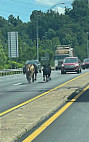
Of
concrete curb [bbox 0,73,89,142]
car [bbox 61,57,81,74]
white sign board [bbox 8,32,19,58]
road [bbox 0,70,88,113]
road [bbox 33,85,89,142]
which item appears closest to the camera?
road [bbox 33,85,89,142]

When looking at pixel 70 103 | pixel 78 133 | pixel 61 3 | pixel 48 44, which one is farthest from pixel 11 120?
pixel 48 44

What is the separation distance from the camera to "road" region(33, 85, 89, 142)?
31.7ft

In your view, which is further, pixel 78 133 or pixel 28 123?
pixel 28 123

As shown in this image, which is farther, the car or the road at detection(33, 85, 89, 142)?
the car

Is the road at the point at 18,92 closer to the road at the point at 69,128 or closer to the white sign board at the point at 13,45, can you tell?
the road at the point at 69,128

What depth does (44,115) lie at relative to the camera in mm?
12789

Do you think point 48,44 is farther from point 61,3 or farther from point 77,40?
point 61,3

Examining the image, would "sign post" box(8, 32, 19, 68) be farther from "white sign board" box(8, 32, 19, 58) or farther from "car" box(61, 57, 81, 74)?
"car" box(61, 57, 81, 74)

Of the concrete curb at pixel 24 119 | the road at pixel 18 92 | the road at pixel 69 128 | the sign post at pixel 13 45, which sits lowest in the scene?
the road at pixel 18 92

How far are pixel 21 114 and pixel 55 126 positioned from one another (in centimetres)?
194

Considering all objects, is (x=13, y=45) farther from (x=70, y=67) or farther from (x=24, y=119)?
(x=24, y=119)

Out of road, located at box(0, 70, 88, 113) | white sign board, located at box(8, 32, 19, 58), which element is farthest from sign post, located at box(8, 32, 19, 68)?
road, located at box(0, 70, 88, 113)

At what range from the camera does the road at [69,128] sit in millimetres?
9672

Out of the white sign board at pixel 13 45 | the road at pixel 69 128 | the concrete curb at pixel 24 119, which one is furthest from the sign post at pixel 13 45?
the road at pixel 69 128
